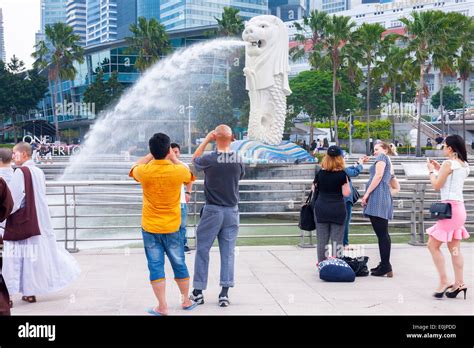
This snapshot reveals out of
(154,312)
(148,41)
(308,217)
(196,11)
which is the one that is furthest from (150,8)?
(154,312)

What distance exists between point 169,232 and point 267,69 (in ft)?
53.2

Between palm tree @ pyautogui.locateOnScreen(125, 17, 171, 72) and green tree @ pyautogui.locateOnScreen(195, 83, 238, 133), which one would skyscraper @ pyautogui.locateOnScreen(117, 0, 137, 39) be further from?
green tree @ pyautogui.locateOnScreen(195, 83, 238, 133)

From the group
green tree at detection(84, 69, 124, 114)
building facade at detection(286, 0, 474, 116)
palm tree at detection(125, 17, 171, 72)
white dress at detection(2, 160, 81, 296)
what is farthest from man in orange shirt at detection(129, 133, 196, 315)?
building facade at detection(286, 0, 474, 116)

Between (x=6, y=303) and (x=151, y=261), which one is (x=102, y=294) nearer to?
(x=151, y=261)

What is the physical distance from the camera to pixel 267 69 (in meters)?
21.4

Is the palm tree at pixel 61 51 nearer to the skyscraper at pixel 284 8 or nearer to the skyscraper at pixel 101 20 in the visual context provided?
the skyscraper at pixel 101 20

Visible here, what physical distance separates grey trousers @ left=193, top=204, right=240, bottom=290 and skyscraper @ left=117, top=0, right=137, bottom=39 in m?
153

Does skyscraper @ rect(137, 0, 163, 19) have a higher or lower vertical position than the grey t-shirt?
higher

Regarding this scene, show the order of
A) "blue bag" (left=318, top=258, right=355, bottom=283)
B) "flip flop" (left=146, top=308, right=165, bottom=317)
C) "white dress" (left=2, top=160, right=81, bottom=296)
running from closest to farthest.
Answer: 1. "flip flop" (left=146, top=308, right=165, bottom=317)
2. "white dress" (left=2, top=160, right=81, bottom=296)
3. "blue bag" (left=318, top=258, right=355, bottom=283)

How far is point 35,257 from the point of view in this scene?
21.4ft

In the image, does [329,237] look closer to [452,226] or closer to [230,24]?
[452,226]

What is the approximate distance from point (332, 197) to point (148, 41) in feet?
159

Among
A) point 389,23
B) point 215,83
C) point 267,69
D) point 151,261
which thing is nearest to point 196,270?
point 151,261

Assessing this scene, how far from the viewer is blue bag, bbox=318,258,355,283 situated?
7.50m
